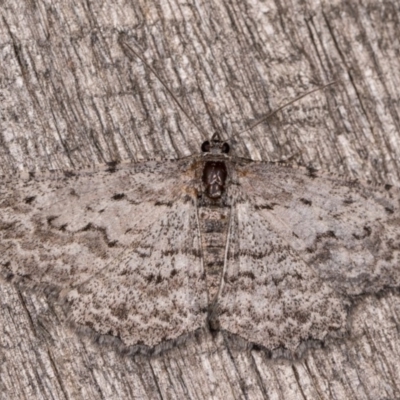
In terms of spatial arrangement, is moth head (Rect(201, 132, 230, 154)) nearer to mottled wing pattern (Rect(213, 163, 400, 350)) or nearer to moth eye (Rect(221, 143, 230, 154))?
moth eye (Rect(221, 143, 230, 154))

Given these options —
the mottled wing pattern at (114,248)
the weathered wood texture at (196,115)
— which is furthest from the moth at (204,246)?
the weathered wood texture at (196,115)

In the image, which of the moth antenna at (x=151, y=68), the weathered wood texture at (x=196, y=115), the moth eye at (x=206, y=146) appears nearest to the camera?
the weathered wood texture at (x=196, y=115)

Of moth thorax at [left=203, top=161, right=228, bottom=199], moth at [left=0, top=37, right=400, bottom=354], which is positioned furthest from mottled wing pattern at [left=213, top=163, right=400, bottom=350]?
moth thorax at [left=203, top=161, right=228, bottom=199]

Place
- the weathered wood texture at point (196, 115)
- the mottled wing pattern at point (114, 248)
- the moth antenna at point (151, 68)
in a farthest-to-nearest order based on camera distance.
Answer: the moth antenna at point (151, 68), the weathered wood texture at point (196, 115), the mottled wing pattern at point (114, 248)

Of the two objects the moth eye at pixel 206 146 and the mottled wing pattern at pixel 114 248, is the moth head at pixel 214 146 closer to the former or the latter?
the moth eye at pixel 206 146

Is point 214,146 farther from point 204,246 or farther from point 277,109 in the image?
point 204,246

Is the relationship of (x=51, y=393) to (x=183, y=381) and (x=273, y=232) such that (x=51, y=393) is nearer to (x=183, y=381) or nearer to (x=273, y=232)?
(x=183, y=381)

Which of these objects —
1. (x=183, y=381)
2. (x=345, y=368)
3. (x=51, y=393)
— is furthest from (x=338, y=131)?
(x=51, y=393)
